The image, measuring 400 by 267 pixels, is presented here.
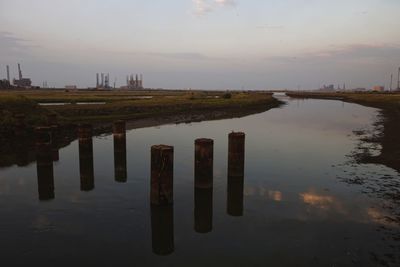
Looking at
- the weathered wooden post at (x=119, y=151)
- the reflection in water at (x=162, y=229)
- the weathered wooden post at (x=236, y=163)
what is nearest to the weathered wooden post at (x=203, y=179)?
the reflection in water at (x=162, y=229)

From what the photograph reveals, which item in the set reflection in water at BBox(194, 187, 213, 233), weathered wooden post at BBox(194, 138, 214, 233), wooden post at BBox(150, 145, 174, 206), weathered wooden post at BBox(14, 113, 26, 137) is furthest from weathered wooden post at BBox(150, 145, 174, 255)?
weathered wooden post at BBox(14, 113, 26, 137)

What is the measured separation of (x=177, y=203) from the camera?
1484 centimetres

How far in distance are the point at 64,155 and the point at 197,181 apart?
13.2 meters

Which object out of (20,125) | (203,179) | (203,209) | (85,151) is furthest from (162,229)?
(20,125)

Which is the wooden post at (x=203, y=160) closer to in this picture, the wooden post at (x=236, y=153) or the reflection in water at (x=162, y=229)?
the wooden post at (x=236, y=153)

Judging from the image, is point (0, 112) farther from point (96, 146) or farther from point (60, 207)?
point (60, 207)

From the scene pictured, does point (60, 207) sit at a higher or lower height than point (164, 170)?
lower

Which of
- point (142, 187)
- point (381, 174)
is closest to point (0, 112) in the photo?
point (142, 187)

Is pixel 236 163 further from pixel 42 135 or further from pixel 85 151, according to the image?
pixel 42 135

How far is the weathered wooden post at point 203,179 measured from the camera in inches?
562

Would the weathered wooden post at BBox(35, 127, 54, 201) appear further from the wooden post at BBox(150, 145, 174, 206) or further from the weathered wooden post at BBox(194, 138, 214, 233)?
the weathered wooden post at BBox(194, 138, 214, 233)

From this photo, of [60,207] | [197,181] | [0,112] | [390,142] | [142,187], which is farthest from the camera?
[0,112]

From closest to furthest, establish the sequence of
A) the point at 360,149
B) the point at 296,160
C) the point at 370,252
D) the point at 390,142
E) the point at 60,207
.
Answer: the point at 370,252 < the point at 60,207 < the point at 296,160 < the point at 360,149 < the point at 390,142

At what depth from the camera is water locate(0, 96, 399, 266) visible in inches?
412
